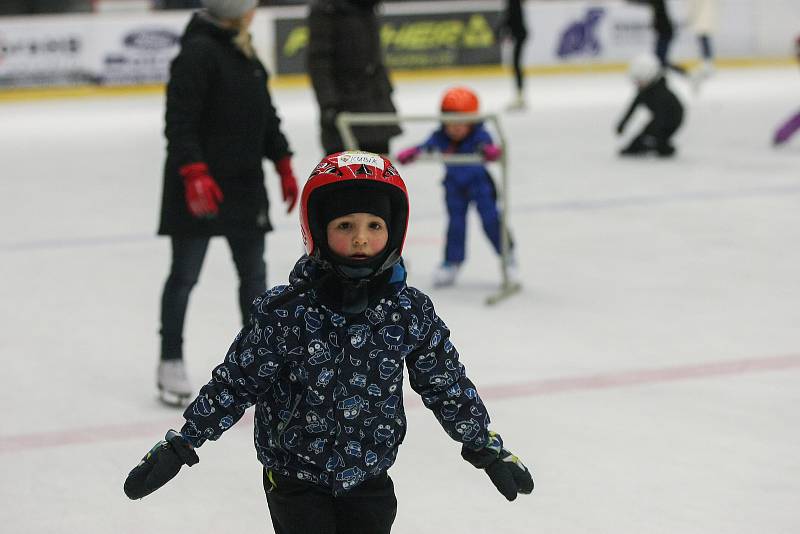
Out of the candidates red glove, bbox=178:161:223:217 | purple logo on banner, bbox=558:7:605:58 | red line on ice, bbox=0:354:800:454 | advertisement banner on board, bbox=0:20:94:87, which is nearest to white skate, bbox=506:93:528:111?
purple logo on banner, bbox=558:7:605:58

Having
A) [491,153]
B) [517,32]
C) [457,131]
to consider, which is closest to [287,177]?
[491,153]

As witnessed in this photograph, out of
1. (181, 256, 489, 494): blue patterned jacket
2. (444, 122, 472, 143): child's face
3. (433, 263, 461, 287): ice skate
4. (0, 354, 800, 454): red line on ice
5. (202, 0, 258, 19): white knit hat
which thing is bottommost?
(433, 263, 461, 287): ice skate

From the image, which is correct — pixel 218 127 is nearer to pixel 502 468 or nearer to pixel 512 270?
pixel 502 468

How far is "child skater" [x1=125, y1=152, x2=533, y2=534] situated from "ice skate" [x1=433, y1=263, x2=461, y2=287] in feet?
11.6

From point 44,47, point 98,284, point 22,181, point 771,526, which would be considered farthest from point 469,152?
point 44,47

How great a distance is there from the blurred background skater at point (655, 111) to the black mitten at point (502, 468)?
7.88 m

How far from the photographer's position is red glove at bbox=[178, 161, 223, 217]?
363 centimetres

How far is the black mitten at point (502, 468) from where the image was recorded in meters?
2.18

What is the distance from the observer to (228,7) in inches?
146

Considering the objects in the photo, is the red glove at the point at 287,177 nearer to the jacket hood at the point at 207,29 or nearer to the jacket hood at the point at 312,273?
the jacket hood at the point at 207,29

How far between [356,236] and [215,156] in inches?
70.5

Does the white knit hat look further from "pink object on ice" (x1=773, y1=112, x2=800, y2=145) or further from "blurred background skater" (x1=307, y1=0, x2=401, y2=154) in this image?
"pink object on ice" (x1=773, y1=112, x2=800, y2=145)

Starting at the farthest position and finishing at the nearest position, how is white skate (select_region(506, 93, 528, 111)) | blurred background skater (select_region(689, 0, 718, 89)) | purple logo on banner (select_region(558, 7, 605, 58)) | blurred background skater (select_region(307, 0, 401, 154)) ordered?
purple logo on banner (select_region(558, 7, 605, 58)), blurred background skater (select_region(689, 0, 718, 89)), white skate (select_region(506, 93, 528, 111)), blurred background skater (select_region(307, 0, 401, 154))

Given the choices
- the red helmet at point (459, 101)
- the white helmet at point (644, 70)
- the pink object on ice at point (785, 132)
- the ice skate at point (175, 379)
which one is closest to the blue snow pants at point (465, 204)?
the red helmet at point (459, 101)
